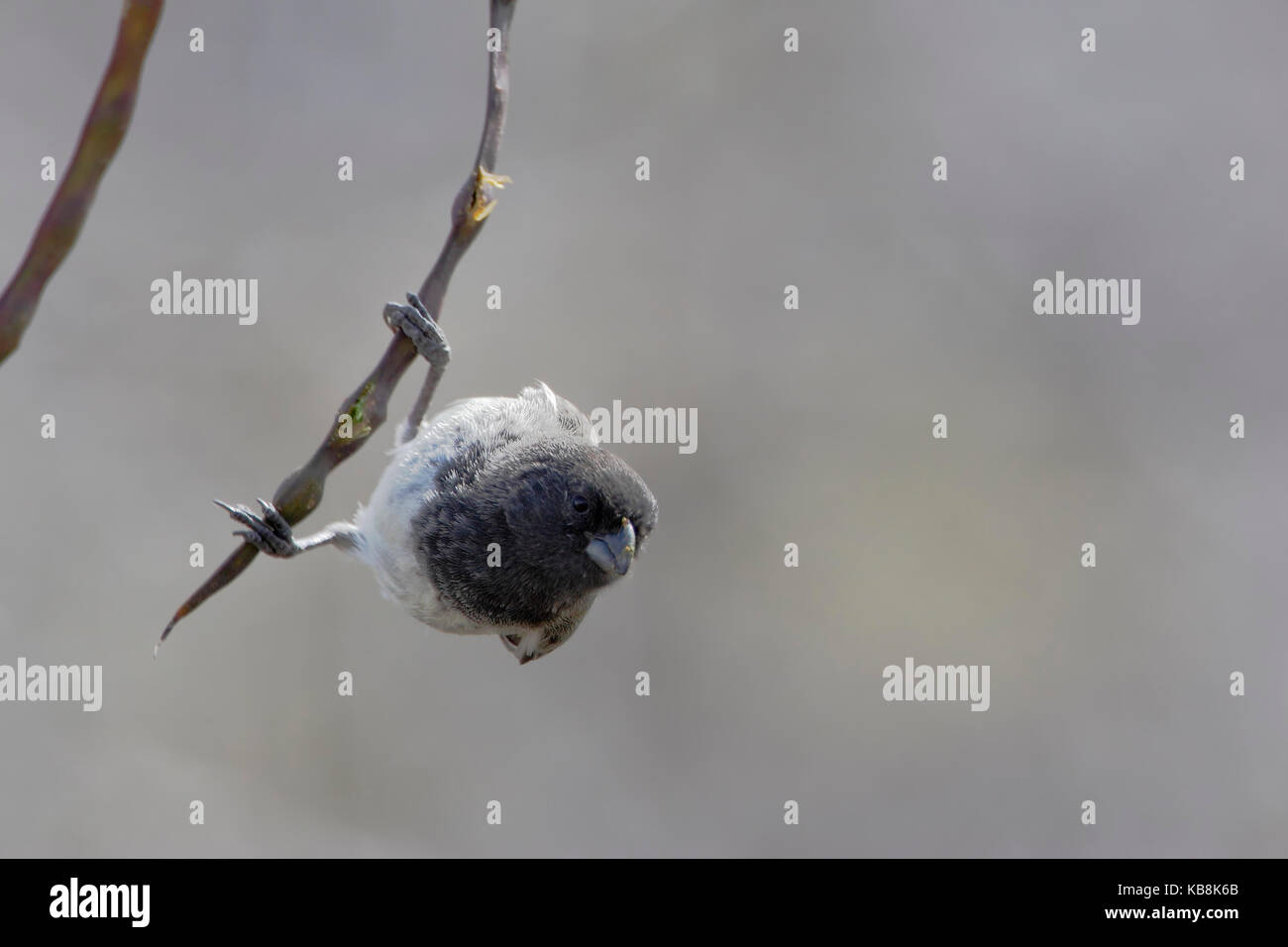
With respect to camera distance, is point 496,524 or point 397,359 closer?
point 397,359

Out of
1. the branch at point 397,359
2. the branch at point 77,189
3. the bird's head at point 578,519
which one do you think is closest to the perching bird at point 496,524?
the bird's head at point 578,519

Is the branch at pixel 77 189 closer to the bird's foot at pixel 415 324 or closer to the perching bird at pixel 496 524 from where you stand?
the perching bird at pixel 496 524

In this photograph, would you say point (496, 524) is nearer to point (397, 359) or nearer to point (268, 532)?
point (268, 532)

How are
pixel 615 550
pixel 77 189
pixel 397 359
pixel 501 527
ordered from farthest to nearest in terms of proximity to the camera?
1. pixel 501 527
2. pixel 615 550
3. pixel 397 359
4. pixel 77 189

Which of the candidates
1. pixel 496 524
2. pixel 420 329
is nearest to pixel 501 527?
pixel 496 524

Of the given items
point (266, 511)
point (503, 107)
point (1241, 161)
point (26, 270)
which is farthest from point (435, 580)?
point (1241, 161)

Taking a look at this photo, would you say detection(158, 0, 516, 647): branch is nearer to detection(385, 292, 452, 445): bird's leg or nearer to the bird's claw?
detection(385, 292, 452, 445): bird's leg

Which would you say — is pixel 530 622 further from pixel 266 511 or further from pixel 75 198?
pixel 75 198
